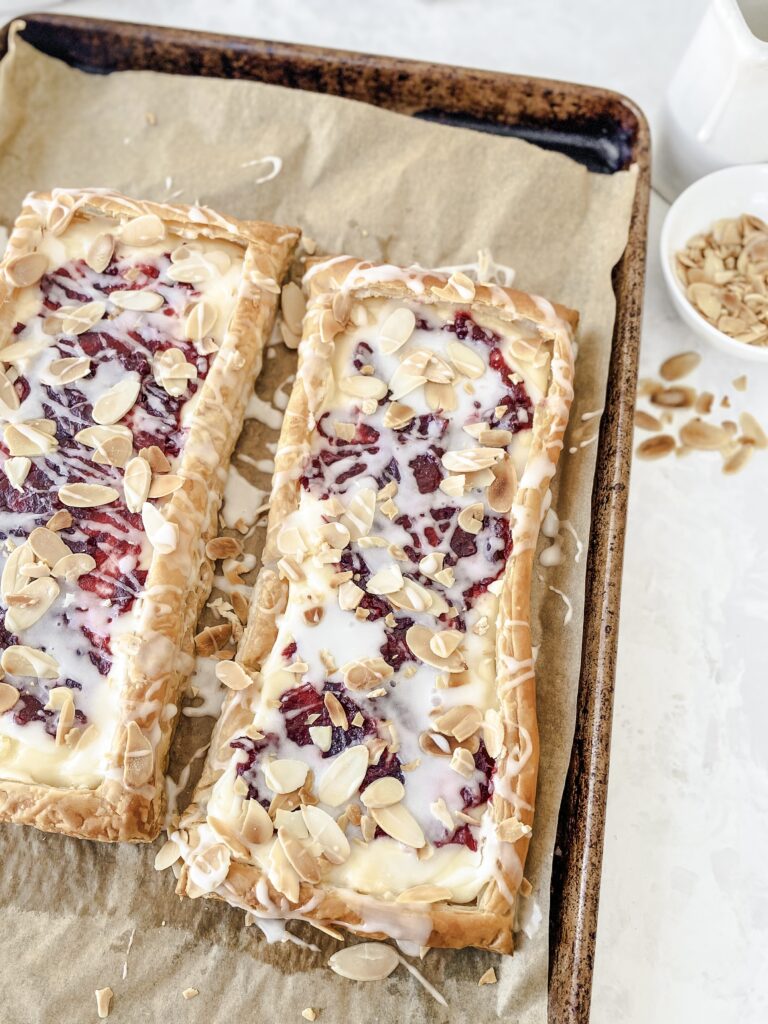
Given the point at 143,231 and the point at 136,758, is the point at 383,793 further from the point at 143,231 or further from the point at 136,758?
the point at 143,231

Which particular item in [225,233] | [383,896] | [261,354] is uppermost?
[225,233]

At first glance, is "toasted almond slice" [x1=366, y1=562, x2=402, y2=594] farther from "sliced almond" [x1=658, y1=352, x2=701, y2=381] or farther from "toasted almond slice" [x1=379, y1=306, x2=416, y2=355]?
"sliced almond" [x1=658, y1=352, x2=701, y2=381]

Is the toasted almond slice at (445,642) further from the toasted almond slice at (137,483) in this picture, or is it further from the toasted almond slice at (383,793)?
→ the toasted almond slice at (137,483)

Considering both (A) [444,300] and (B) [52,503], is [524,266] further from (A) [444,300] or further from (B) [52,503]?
(B) [52,503]

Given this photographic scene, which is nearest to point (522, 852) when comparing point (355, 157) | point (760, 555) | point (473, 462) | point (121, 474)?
point (473, 462)

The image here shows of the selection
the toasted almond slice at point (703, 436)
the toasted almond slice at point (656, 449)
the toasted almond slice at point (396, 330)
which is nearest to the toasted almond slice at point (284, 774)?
the toasted almond slice at point (396, 330)

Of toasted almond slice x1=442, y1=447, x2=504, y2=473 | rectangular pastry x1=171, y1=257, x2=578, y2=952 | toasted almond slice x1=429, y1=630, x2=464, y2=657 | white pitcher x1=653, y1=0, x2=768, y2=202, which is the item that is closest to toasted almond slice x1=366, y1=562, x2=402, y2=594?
rectangular pastry x1=171, y1=257, x2=578, y2=952

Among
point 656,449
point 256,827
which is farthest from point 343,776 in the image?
point 656,449
